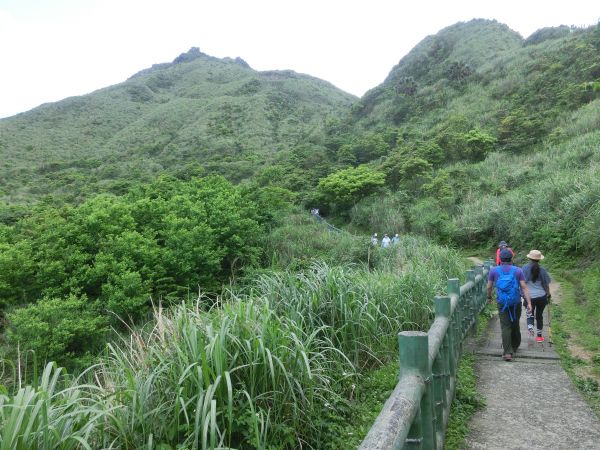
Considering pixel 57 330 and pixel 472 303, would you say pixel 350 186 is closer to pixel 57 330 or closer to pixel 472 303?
pixel 57 330

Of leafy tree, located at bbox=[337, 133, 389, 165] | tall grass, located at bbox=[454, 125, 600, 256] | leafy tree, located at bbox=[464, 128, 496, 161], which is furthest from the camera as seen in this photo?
leafy tree, located at bbox=[337, 133, 389, 165]

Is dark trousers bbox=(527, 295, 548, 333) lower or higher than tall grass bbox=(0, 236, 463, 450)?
lower

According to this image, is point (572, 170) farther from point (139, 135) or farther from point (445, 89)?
point (139, 135)

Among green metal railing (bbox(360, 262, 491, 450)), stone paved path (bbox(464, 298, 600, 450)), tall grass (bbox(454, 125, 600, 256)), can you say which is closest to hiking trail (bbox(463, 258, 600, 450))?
stone paved path (bbox(464, 298, 600, 450))

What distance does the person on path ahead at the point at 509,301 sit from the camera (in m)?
5.23

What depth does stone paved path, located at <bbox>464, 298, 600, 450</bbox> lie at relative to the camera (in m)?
3.18

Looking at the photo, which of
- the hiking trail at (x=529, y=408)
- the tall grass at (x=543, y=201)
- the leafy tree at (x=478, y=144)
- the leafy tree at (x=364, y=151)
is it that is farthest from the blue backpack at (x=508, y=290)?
the leafy tree at (x=364, y=151)

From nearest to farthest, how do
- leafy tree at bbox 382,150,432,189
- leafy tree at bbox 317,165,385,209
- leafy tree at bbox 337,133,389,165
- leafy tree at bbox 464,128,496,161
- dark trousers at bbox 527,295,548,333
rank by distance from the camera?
dark trousers at bbox 527,295,548,333
leafy tree at bbox 382,150,432,189
leafy tree at bbox 317,165,385,209
leafy tree at bbox 464,128,496,161
leafy tree at bbox 337,133,389,165

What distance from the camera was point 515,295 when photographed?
17.3 feet

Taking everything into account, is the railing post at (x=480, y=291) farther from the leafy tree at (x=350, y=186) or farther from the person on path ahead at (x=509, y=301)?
the leafy tree at (x=350, y=186)

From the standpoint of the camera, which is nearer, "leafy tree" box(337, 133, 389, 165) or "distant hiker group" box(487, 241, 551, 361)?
"distant hiker group" box(487, 241, 551, 361)

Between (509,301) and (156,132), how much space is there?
62.2 meters

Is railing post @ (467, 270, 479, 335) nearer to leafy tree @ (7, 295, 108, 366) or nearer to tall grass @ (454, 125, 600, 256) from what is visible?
tall grass @ (454, 125, 600, 256)

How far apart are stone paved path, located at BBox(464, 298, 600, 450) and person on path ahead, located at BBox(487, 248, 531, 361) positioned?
18 centimetres
